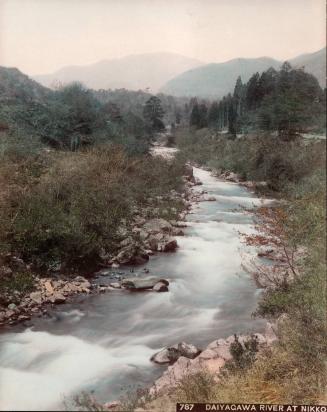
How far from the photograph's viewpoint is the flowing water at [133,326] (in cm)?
516

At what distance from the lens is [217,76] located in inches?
259

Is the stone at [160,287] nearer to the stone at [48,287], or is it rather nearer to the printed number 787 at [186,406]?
the stone at [48,287]

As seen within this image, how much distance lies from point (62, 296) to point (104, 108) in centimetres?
306

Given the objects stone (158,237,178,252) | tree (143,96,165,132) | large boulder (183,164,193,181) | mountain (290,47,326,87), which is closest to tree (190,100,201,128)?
tree (143,96,165,132)

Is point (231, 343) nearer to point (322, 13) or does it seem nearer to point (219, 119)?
point (322, 13)

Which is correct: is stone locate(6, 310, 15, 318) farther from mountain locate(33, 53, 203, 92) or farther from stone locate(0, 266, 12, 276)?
mountain locate(33, 53, 203, 92)

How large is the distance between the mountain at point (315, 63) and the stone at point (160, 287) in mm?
3861

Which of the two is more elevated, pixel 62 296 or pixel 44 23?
pixel 44 23

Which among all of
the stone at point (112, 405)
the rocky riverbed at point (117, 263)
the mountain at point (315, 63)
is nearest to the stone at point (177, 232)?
the rocky riverbed at point (117, 263)

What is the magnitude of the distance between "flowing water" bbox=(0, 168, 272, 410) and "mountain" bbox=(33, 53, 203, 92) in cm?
240

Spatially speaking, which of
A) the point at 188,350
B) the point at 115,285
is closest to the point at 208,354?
the point at 188,350

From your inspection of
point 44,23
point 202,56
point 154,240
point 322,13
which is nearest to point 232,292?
point 154,240

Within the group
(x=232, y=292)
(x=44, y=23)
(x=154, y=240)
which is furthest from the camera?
(x=154, y=240)

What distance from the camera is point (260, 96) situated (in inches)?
260
